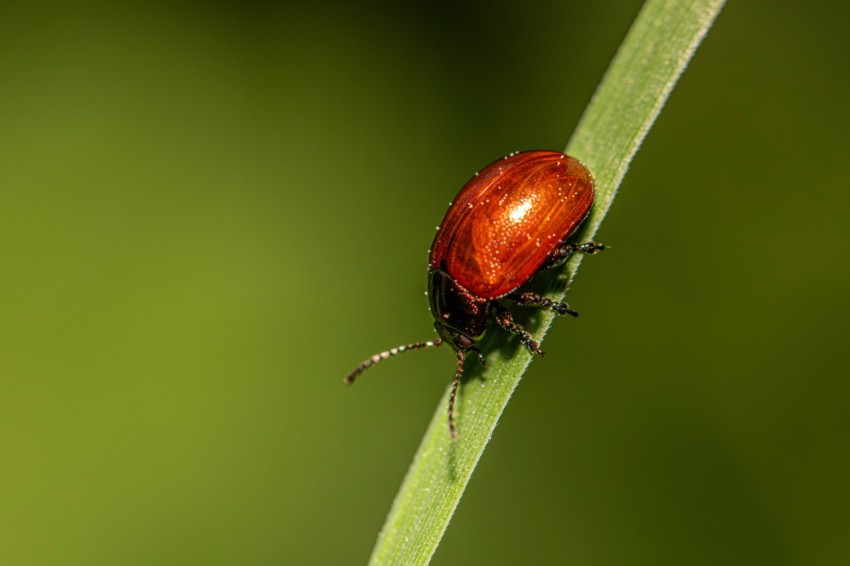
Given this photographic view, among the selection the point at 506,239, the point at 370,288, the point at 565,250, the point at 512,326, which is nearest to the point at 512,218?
the point at 506,239

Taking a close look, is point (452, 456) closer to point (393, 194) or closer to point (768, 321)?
point (768, 321)

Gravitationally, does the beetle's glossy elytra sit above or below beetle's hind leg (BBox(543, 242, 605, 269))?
above

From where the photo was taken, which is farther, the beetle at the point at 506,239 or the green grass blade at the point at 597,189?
the beetle at the point at 506,239

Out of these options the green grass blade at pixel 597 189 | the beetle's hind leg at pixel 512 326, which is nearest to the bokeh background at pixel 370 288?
the beetle's hind leg at pixel 512 326

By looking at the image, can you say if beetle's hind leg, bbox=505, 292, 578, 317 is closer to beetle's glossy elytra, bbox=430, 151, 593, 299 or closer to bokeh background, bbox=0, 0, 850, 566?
beetle's glossy elytra, bbox=430, 151, 593, 299

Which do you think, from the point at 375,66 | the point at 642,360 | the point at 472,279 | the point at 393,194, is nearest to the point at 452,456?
the point at 472,279

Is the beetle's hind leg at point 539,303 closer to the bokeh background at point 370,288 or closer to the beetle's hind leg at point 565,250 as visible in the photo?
the beetle's hind leg at point 565,250

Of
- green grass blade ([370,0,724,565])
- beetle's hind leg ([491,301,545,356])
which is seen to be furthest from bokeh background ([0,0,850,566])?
green grass blade ([370,0,724,565])
